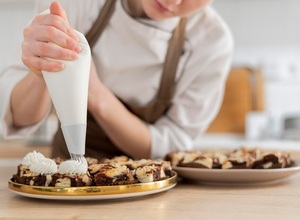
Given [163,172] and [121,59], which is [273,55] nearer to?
[121,59]

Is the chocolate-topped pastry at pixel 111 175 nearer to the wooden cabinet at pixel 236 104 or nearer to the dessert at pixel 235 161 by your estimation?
the dessert at pixel 235 161

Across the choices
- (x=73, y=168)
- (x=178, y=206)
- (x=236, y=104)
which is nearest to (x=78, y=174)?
(x=73, y=168)

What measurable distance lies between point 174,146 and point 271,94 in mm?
1963

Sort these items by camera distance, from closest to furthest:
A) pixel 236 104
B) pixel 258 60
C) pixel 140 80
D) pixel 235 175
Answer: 1. pixel 235 175
2. pixel 140 80
3. pixel 236 104
4. pixel 258 60

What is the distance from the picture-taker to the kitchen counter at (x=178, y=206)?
0.54 m

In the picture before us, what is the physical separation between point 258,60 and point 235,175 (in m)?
2.33

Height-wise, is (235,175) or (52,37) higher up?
(52,37)

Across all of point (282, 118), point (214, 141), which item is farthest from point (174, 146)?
point (282, 118)

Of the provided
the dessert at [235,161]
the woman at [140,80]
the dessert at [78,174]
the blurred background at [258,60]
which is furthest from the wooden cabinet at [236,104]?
the dessert at [78,174]

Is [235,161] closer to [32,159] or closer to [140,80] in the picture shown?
[32,159]

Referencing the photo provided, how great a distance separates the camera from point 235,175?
0.73m

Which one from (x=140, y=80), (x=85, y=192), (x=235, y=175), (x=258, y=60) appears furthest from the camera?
(x=258, y=60)

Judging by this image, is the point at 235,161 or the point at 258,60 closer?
the point at 235,161

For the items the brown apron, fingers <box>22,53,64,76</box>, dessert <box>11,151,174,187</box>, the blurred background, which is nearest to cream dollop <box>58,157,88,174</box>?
dessert <box>11,151,174,187</box>
